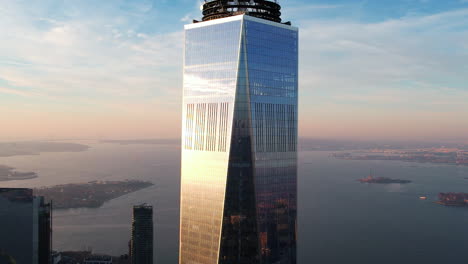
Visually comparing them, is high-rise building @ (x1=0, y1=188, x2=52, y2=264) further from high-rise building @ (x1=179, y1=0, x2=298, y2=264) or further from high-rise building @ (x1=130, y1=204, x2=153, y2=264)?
high-rise building @ (x1=130, y1=204, x2=153, y2=264)

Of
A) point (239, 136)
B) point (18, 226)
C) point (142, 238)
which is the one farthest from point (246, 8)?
point (142, 238)

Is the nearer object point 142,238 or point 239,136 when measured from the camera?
point 239,136

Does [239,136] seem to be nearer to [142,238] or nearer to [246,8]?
[246,8]

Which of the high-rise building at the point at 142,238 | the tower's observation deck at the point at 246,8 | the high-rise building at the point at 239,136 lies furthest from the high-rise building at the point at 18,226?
the high-rise building at the point at 142,238

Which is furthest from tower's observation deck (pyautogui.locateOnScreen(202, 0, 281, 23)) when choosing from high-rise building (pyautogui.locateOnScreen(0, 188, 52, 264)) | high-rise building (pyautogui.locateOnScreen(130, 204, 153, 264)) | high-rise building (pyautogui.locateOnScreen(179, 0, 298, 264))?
high-rise building (pyautogui.locateOnScreen(130, 204, 153, 264))

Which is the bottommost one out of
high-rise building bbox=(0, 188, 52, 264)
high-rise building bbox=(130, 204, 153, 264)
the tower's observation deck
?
high-rise building bbox=(130, 204, 153, 264)

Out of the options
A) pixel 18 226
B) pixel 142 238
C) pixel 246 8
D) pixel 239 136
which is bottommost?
pixel 142 238

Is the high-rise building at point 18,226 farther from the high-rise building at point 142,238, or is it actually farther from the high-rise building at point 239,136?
the high-rise building at point 142,238
